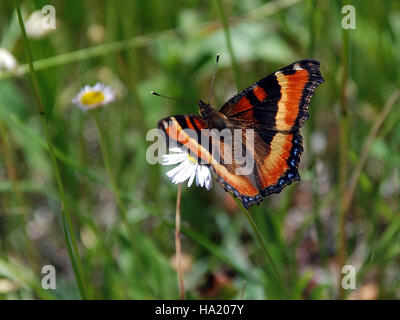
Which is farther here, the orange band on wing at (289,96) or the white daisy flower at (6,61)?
the white daisy flower at (6,61)

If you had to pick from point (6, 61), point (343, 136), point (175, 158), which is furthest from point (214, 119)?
point (6, 61)

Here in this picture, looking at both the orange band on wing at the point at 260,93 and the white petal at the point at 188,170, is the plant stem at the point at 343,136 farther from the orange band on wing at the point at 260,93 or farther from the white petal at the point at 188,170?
the white petal at the point at 188,170

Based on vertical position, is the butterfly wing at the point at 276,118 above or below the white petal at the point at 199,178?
above

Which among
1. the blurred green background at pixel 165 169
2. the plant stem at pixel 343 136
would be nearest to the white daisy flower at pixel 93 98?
the blurred green background at pixel 165 169

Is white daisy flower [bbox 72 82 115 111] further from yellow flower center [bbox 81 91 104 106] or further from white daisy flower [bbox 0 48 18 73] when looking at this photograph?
white daisy flower [bbox 0 48 18 73]

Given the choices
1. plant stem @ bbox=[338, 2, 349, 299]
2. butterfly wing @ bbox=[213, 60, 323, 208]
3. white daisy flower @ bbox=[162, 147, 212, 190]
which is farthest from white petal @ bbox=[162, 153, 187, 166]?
plant stem @ bbox=[338, 2, 349, 299]

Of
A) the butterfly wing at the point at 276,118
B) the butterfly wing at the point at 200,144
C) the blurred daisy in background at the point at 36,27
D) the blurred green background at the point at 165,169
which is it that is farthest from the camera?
the blurred daisy in background at the point at 36,27
